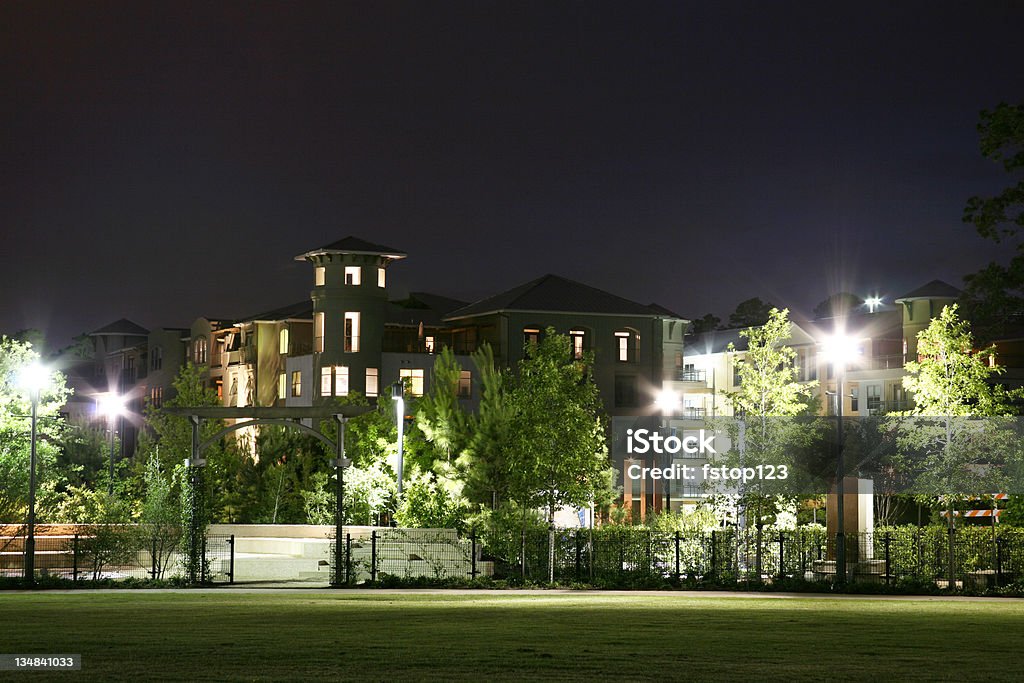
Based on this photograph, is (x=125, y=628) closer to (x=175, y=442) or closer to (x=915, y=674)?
(x=915, y=674)

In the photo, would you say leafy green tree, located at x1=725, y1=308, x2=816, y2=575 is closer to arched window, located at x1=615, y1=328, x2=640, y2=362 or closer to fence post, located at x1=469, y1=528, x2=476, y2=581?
fence post, located at x1=469, y1=528, x2=476, y2=581

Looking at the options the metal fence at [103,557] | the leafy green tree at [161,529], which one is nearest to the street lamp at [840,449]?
the metal fence at [103,557]

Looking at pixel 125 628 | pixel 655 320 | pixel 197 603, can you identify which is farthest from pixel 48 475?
pixel 655 320

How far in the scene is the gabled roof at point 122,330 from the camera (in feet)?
415

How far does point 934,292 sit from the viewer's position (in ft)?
302

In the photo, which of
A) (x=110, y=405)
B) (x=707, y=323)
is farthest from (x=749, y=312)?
(x=110, y=405)

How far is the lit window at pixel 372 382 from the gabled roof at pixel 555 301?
8.61 m

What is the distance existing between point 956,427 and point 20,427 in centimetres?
3734

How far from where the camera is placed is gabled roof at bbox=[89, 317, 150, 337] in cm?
12662

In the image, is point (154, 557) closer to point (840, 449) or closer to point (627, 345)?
point (840, 449)

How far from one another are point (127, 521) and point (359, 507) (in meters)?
11.8

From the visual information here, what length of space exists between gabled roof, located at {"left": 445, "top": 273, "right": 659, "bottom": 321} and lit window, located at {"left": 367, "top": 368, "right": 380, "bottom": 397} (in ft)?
28.2

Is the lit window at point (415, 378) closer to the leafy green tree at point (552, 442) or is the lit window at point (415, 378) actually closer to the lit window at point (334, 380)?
the lit window at point (334, 380)

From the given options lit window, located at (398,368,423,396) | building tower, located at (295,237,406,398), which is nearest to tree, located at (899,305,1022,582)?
building tower, located at (295,237,406,398)
